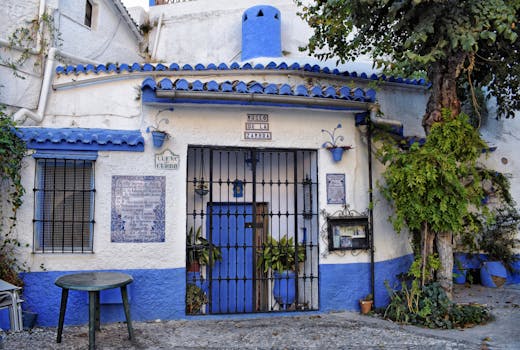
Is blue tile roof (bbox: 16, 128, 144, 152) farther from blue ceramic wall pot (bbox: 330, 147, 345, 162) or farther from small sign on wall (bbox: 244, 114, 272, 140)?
blue ceramic wall pot (bbox: 330, 147, 345, 162)

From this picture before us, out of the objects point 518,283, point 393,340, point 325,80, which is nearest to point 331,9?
point 325,80

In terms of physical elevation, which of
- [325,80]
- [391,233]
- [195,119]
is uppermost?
[325,80]

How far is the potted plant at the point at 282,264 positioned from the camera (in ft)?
22.8

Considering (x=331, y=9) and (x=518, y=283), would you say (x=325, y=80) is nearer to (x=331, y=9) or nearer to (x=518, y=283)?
(x=331, y=9)

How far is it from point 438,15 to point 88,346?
5.69 metres

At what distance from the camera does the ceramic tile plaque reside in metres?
6.06

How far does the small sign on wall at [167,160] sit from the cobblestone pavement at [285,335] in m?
2.09

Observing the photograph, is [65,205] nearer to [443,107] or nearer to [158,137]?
[158,137]

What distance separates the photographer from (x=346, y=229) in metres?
6.62

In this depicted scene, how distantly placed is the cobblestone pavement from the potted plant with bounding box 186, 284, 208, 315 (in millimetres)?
307

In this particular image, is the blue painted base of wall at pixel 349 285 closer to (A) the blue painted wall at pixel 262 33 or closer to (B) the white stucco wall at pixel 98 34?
(A) the blue painted wall at pixel 262 33

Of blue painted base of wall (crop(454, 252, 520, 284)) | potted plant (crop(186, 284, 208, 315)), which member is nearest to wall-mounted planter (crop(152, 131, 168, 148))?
potted plant (crop(186, 284, 208, 315))

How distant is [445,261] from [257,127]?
127 inches

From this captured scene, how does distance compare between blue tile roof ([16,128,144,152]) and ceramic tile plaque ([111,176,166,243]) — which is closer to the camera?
blue tile roof ([16,128,144,152])
